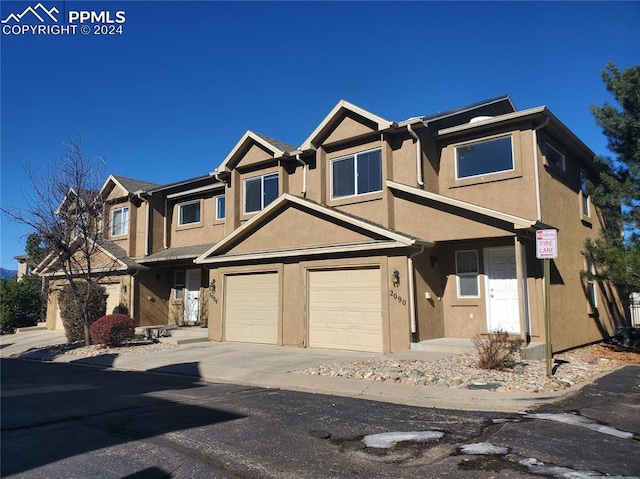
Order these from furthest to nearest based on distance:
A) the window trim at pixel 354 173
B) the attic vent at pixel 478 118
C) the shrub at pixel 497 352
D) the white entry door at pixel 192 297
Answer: the white entry door at pixel 192 297
the window trim at pixel 354 173
the attic vent at pixel 478 118
the shrub at pixel 497 352

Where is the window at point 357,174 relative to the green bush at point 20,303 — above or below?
above

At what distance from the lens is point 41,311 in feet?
89.0

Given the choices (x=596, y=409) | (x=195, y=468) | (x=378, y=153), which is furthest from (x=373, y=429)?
(x=378, y=153)

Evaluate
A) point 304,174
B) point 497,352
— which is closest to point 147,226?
point 304,174

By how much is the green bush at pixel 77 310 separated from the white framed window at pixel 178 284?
3.42 metres

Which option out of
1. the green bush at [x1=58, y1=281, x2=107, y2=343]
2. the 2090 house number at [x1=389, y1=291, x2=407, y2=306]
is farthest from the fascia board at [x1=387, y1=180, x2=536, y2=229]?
the green bush at [x1=58, y1=281, x2=107, y2=343]

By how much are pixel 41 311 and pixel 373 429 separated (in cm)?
2611

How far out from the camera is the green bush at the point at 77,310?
742 inches

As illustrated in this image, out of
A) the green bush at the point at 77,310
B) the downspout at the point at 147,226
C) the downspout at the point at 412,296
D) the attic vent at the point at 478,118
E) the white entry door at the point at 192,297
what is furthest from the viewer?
the downspout at the point at 147,226

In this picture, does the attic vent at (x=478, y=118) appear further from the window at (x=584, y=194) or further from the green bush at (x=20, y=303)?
the green bush at (x=20, y=303)

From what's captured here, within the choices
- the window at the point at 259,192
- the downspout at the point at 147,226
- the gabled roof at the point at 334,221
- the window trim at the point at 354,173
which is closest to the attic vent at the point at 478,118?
the window trim at the point at 354,173

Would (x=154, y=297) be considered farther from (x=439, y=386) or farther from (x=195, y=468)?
(x=195, y=468)

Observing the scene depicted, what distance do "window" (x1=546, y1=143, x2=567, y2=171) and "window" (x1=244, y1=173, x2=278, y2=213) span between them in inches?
358

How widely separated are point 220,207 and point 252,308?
20.2 ft
